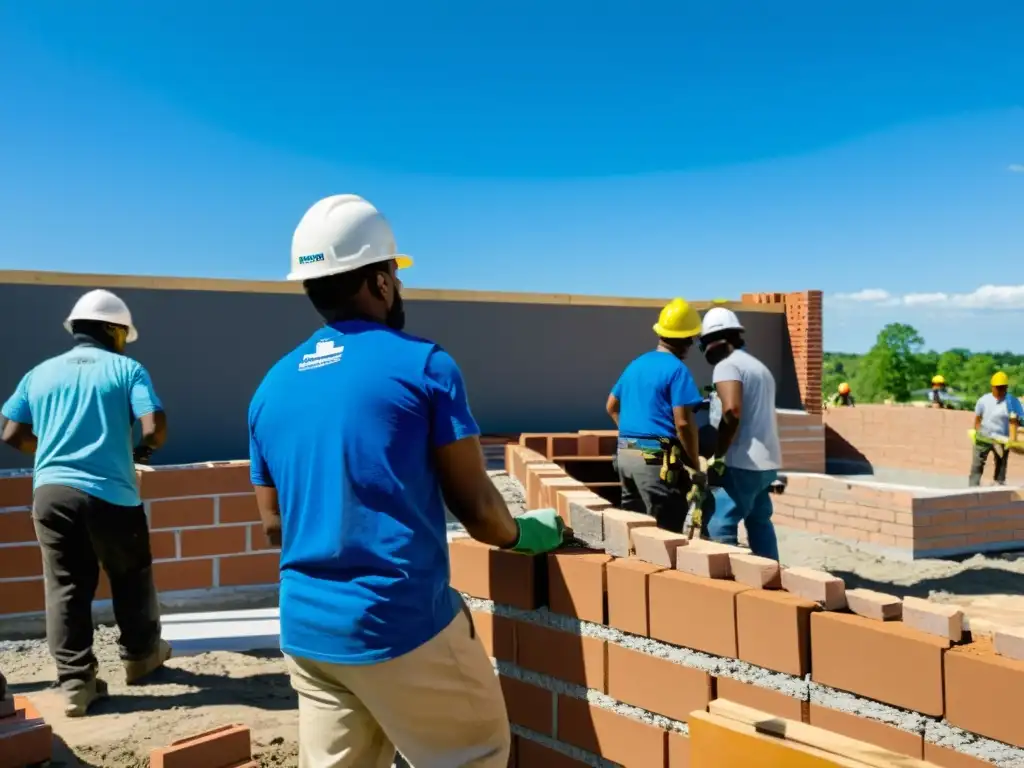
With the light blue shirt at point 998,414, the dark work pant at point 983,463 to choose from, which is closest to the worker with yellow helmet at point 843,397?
the dark work pant at point 983,463

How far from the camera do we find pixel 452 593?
1702 millimetres

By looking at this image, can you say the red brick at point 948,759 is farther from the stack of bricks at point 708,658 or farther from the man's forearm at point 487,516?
the man's forearm at point 487,516

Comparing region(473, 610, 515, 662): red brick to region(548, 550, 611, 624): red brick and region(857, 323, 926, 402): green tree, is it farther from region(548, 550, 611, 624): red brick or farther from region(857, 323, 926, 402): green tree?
region(857, 323, 926, 402): green tree

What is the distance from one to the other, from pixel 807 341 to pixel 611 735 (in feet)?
43.8

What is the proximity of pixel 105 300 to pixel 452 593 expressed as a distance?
262 centimetres

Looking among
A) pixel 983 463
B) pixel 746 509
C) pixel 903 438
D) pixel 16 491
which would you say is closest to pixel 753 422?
pixel 746 509

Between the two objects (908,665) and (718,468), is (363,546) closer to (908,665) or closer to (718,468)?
(908,665)

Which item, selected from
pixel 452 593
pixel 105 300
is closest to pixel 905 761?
pixel 452 593

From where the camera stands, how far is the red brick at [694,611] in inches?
74.1

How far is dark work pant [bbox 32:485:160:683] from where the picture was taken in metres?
3.33

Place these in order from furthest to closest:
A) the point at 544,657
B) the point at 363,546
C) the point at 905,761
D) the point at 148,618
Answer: the point at 148,618 < the point at 544,657 < the point at 363,546 < the point at 905,761

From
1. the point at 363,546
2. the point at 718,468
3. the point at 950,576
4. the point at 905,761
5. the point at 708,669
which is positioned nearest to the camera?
the point at 905,761

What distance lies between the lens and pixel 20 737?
262 centimetres

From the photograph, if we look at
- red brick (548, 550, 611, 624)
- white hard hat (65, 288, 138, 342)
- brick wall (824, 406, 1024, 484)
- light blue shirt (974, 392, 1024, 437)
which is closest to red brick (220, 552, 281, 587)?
white hard hat (65, 288, 138, 342)
